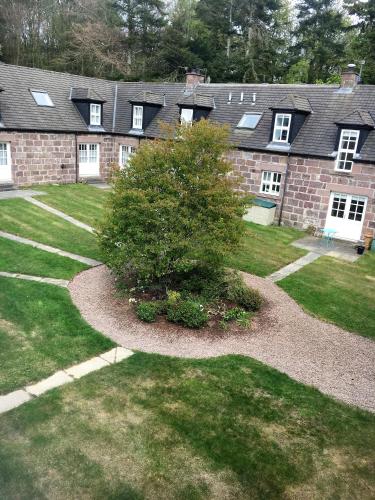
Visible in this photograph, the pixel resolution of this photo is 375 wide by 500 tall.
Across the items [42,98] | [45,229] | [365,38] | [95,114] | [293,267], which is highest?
[365,38]

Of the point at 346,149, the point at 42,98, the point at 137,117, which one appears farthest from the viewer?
the point at 137,117

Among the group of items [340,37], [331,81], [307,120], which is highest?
[340,37]

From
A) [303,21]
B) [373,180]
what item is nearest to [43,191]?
[373,180]

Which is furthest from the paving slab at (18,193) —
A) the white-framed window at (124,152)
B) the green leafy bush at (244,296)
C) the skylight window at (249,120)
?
the green leafy bush at (244,296)

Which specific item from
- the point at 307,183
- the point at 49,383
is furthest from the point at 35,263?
the point at 307,183

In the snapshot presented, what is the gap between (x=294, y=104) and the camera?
22.7 meters

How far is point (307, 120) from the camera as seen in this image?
23.5m

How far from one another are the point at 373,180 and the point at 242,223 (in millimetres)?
10728

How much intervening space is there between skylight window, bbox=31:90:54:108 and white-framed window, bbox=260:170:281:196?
15.1 m

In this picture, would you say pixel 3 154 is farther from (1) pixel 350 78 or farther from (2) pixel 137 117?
(1) pixel 350 78

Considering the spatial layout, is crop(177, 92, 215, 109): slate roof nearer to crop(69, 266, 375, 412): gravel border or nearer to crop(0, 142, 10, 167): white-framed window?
crop(0, 142, 10, 167): white-framed window

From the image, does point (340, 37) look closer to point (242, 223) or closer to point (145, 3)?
point (145, 3)

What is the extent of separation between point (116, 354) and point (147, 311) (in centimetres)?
192

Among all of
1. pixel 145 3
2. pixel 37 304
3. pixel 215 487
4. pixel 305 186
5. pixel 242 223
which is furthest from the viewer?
pixel 145 3
